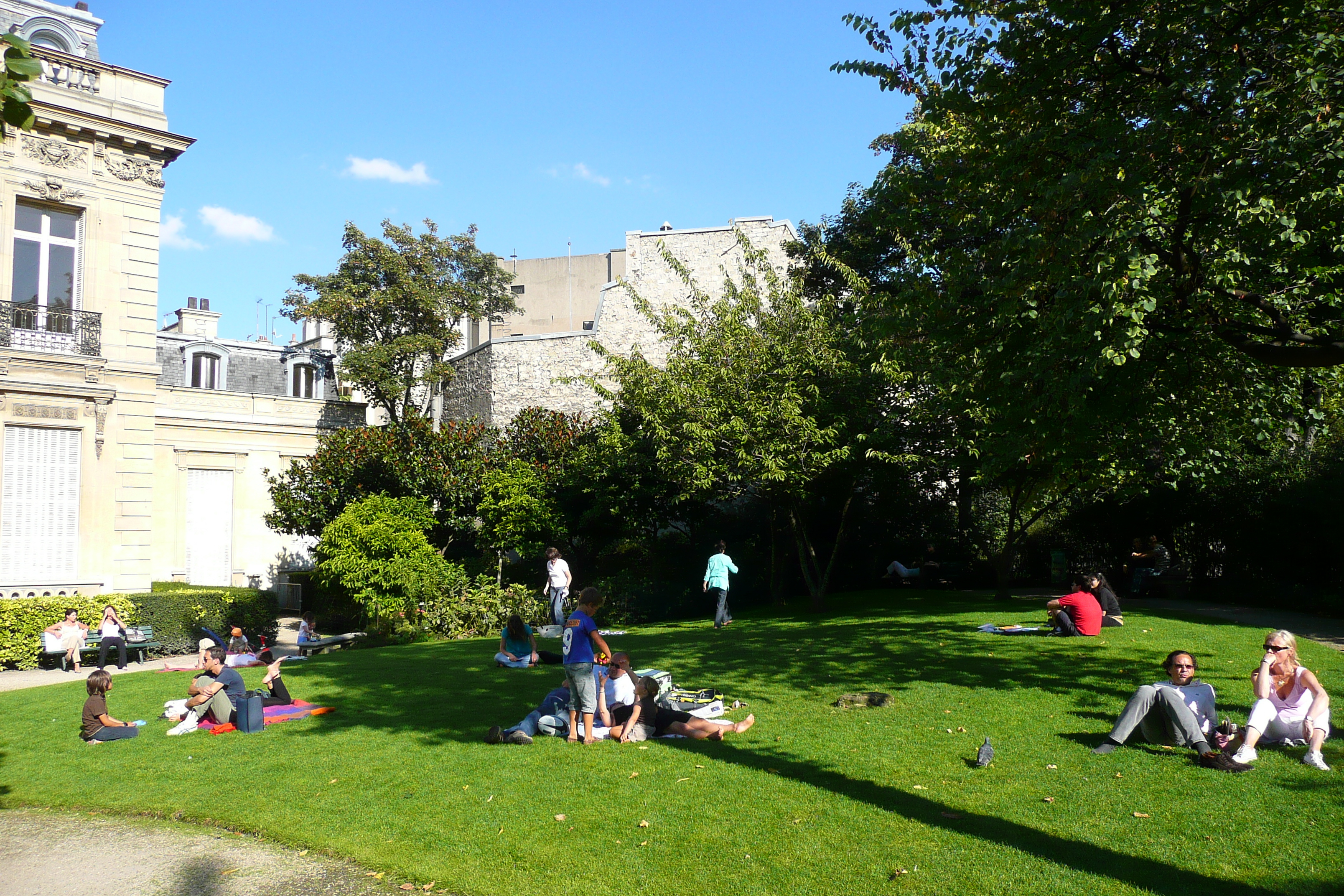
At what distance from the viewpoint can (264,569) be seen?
97.2 ft

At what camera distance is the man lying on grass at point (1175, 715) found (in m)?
7.32

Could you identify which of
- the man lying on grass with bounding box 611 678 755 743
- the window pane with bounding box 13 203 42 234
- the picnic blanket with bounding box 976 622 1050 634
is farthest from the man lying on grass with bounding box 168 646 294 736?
the window pane with bounding box 13 203 42 234

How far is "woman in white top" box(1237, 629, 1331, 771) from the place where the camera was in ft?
22.7

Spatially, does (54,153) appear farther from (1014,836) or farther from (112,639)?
(1014,836)

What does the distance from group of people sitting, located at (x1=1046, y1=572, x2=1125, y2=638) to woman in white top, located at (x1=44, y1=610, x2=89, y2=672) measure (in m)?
16.4

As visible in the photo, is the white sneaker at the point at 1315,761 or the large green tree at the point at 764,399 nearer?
the white sneaker at the point at 1315,761

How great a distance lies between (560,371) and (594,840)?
26582mm

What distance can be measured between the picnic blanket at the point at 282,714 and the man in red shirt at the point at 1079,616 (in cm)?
983

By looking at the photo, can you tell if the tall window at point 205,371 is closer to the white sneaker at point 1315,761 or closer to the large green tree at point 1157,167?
the large green tree at point 1157,167

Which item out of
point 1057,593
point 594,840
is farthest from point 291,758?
point 1057,593

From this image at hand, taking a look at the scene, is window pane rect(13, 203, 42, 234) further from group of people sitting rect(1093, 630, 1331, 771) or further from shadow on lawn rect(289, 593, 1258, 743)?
group of people sitting rect(1093, 630, 1331, 771)

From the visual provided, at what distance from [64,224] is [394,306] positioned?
13.6m

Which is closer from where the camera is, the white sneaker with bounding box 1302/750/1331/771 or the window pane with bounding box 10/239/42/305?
the white sneaker with bounding box 1302/750/1331/771

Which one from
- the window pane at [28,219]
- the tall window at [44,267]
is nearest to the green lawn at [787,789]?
the tall window at [44,267]
